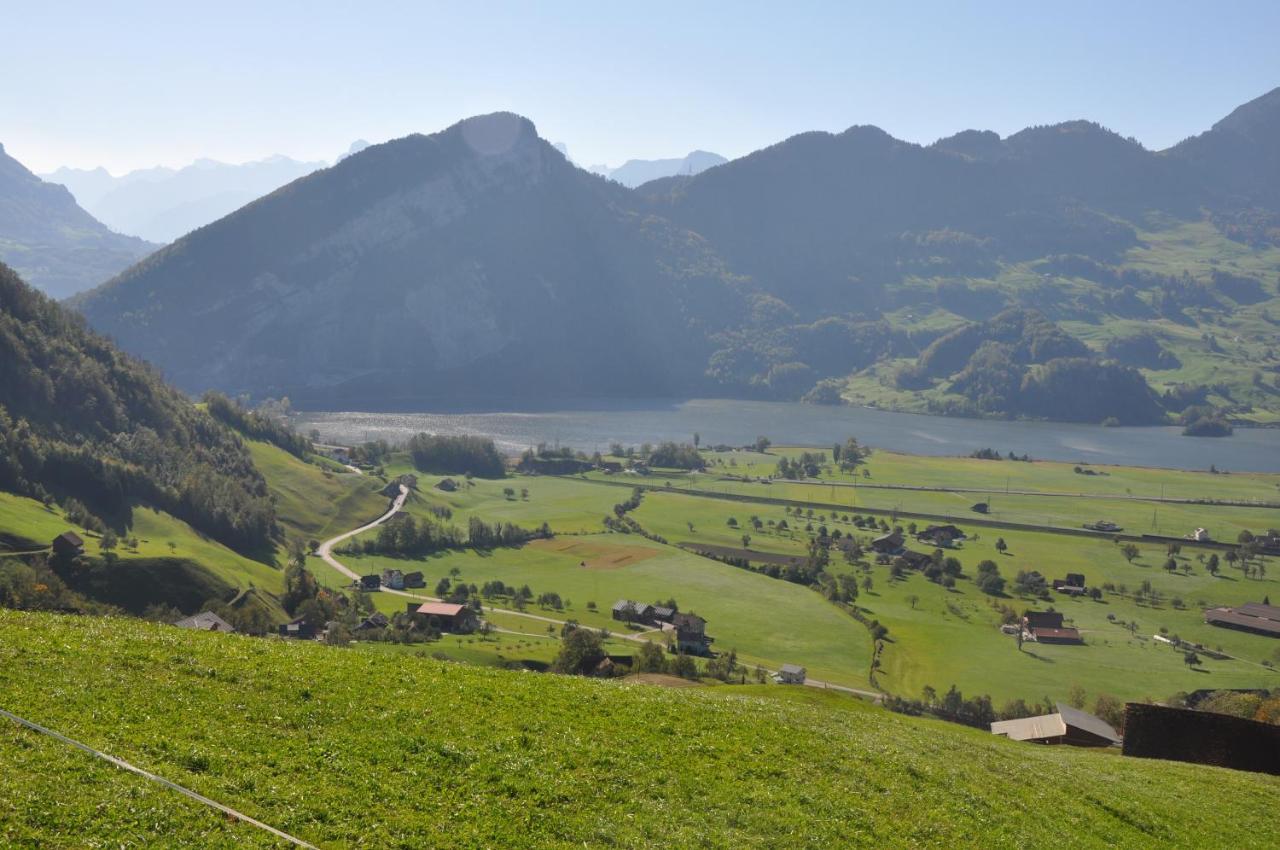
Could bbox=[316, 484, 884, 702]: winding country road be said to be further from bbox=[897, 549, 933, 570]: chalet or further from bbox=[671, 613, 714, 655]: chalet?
bbox=[897, 549, 933, 570]: chalet

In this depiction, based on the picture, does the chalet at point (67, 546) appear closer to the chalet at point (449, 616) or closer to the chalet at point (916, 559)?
the chalet at point (449, 616)

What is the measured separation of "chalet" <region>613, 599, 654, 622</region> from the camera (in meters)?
90.8

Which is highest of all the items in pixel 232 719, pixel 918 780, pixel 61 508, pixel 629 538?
pixel 232 719

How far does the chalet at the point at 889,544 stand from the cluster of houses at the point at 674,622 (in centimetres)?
4467

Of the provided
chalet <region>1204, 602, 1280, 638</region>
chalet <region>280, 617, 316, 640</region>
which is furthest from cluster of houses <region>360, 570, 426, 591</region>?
chalet <region>1204, 602, 1280, 638</region>

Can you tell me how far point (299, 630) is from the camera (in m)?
75.9

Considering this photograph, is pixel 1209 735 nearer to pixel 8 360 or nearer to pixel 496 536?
pixel 496 536

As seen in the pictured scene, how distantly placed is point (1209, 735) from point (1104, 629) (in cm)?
6441

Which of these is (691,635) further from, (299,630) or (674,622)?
(299,630)

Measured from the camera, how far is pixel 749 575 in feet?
363

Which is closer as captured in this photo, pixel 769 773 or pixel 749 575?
pixel 769 773

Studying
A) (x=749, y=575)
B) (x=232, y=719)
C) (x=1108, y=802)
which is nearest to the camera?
(x=232, y=719)

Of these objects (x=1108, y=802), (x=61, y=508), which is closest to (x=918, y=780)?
(x=1108, y=802)

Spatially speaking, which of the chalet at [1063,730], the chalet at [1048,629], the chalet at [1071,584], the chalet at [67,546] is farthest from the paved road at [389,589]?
the chalet at [1071,584]
